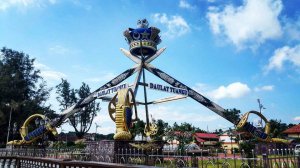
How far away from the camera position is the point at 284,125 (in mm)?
56844

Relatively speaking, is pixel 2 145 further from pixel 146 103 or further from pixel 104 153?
pixel 104 153

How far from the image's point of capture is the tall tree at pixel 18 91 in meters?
37.0

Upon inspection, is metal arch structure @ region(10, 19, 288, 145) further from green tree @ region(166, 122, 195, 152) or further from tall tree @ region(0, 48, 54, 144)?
tall tree @ region(0, 48, 54, 144)

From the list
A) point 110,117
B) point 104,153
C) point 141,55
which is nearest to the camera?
→ point 104,153

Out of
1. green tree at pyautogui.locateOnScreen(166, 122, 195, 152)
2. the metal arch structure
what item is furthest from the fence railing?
green tree at pyautogui.locateOnScreen(166, 122, 195, 152)

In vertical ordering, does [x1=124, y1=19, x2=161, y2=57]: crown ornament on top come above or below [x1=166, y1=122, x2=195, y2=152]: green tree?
above

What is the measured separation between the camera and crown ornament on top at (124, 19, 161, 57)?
23.7 meters

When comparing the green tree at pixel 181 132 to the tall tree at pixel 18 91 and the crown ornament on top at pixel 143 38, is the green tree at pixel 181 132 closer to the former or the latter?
the crown ornament on top at pixel 143 38

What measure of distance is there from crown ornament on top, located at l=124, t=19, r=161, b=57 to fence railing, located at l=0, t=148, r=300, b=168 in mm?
9423

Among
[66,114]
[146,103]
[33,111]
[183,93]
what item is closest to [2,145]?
[33,111]

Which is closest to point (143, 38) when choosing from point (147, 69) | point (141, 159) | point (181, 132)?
point (147, 69)

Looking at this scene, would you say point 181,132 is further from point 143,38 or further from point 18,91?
point 18,91

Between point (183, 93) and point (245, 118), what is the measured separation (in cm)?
510

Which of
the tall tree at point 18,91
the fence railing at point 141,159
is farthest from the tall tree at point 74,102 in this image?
the fence railing at point 141,159
